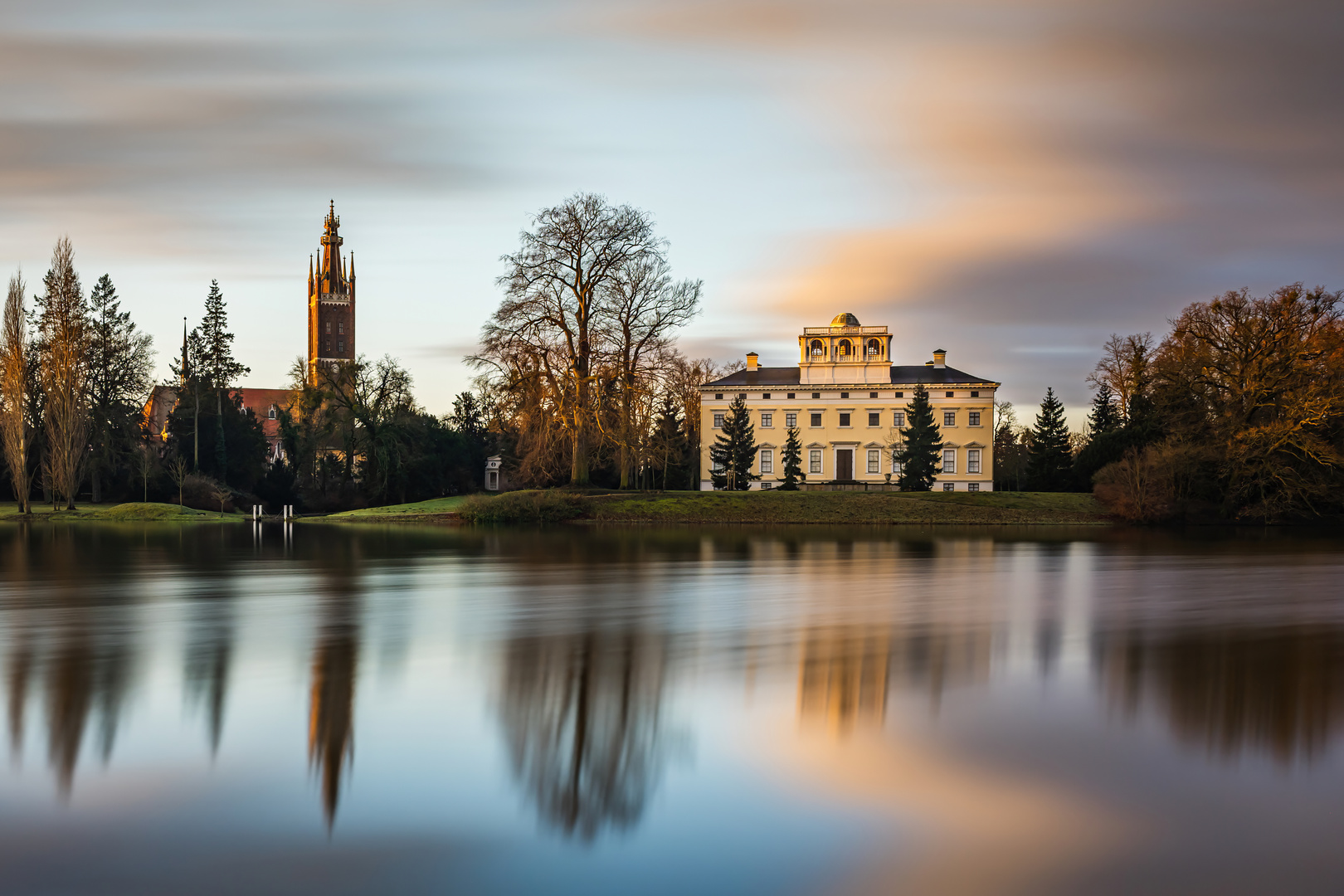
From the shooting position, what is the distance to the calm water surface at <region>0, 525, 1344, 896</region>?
14.9ft

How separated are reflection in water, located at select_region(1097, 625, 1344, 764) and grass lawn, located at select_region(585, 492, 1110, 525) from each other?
3254cm

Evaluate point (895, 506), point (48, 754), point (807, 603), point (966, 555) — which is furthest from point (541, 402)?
point (48, 754)

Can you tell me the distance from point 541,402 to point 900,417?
125 ft

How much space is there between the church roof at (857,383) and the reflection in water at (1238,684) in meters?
64.6

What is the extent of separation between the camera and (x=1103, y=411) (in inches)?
2539

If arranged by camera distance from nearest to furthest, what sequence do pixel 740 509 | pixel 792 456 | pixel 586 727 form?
pixel 586 727
pixel 740 509
pixel 792 456

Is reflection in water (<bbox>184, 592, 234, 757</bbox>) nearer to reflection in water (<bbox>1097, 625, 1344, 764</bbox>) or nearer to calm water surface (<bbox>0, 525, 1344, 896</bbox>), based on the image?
calm water surface (<bbox>0, 525, 1344, 896</bbox>)

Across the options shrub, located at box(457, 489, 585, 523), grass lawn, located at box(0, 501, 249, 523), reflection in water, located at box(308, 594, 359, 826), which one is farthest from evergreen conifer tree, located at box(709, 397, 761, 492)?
reflection in water, located at box(308, 594, 359, 826)

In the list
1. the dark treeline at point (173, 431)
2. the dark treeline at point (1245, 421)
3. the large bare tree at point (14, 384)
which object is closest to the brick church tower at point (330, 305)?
the dark treeline at point (173, 431)

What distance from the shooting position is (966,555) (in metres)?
23.8

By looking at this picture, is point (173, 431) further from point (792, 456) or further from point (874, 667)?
point (874, 667)

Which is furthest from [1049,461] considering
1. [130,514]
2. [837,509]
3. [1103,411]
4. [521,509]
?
[130,514]

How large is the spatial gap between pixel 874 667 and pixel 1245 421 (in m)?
41.6

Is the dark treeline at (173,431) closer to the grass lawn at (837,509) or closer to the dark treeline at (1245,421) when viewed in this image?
the grass lawn at (837,509)
